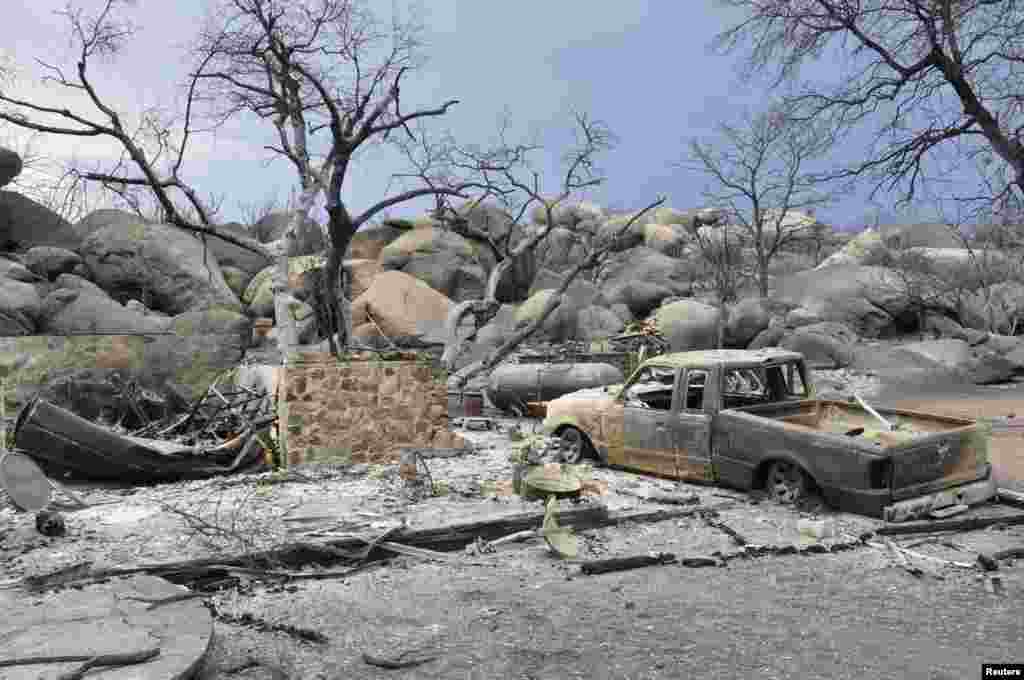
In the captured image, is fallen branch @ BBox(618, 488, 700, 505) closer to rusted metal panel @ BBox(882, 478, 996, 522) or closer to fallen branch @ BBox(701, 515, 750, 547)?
fallen branch @ BBox(701, 515, 750, 547)

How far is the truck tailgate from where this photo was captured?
7629 mm

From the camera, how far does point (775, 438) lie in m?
8.38

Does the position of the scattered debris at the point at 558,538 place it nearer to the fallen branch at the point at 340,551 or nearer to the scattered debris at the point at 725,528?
the fallen branch at the point at 340,551

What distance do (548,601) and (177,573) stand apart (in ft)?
9.30

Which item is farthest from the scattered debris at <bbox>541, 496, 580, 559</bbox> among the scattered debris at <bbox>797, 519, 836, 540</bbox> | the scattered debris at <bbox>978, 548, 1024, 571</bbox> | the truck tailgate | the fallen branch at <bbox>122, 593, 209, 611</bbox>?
the scattered debris at <bbox>978, 548, 1024, 571</bbox>

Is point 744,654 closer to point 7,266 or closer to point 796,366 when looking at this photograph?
point 796,366

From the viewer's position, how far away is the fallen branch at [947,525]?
736 cm

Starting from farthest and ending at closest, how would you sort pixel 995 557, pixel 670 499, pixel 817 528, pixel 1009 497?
pixel 670 499 < pixel 1009 497 < pixel 817 528 < pixel 995 557

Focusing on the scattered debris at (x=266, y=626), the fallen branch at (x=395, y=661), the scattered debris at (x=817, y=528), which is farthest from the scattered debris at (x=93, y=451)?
the scattered debris at (x=817, y=528)

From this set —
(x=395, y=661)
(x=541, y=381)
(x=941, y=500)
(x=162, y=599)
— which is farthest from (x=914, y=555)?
(x=541, y=381)

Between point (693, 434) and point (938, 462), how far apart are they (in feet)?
8.03

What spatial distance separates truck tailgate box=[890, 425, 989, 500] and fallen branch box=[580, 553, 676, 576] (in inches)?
93.9

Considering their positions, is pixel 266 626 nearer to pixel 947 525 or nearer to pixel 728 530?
pixel 728 530

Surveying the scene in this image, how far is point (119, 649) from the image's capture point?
178 inches
